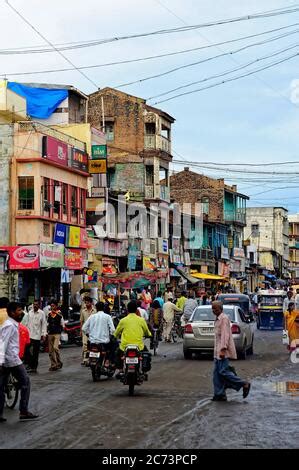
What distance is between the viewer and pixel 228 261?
81.8m

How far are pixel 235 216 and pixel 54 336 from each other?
64666 mm

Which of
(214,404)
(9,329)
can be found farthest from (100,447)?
(214,404)

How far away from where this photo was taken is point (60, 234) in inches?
1646

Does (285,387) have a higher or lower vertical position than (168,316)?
lower

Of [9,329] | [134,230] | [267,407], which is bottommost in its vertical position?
[267,407]

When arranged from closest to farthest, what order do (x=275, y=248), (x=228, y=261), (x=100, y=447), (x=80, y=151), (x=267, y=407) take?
1. (x=100, y=447)
2. (x=267, y=407)
3. (x=80, y=151)
4. (x=228, y=261)
5. (x=275, y=248)

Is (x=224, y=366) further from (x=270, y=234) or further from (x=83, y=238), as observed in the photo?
(x=270, y=234)

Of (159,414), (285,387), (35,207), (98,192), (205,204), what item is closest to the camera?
(159,414)

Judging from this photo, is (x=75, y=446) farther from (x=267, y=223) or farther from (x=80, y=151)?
(x=267, y=223)

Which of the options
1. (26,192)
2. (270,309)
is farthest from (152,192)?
(26,192)

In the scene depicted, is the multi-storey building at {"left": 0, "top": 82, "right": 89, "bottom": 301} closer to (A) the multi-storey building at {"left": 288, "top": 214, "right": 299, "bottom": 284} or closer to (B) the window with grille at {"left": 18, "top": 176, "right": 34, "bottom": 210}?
(B) the window with grille at {"left": 18, "top": 176, "right": 34, "bottom": 210}

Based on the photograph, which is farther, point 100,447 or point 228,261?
point 228,261

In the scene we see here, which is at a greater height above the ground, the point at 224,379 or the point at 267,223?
the point at 267,223
